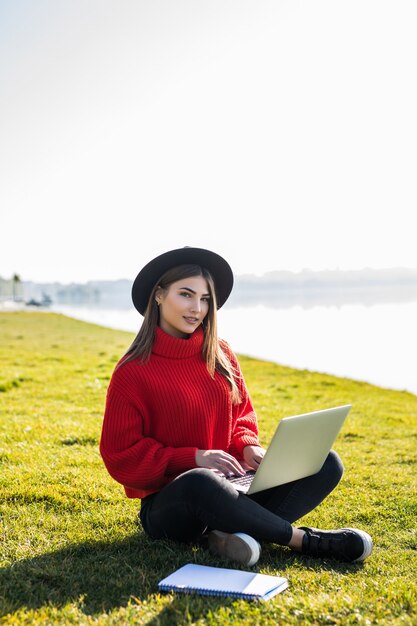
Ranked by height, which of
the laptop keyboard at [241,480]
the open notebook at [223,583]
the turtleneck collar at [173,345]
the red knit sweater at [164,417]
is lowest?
the open notebook at [223,583]

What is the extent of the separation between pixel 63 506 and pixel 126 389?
1305 mm

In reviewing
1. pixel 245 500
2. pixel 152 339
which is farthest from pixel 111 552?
pixel 152 339

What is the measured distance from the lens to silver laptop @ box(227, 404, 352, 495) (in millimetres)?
3270

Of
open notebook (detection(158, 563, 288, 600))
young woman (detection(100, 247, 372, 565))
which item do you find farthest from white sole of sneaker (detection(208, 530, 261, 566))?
open notebook (detection(158, 563, 288, 600))

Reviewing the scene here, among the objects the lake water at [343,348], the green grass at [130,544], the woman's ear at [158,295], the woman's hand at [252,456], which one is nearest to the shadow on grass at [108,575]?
the green grass at [130,544]

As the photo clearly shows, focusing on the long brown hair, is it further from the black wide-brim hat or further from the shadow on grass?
the shadow on grass

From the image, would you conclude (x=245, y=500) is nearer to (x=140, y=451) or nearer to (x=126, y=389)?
(x=140, y=451)

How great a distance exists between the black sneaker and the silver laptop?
0.35 metres

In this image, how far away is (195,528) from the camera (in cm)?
347

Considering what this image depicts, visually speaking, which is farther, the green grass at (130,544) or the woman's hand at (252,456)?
the woman's hand at (252,456)

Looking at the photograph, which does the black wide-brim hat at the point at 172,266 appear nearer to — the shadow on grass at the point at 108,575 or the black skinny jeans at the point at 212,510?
the black skinny jeans at the point at 212,510

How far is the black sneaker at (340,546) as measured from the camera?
136 inches


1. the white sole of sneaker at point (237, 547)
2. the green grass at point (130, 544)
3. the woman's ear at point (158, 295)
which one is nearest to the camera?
the green grass at point (130, 544)

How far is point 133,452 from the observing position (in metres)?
3.48
